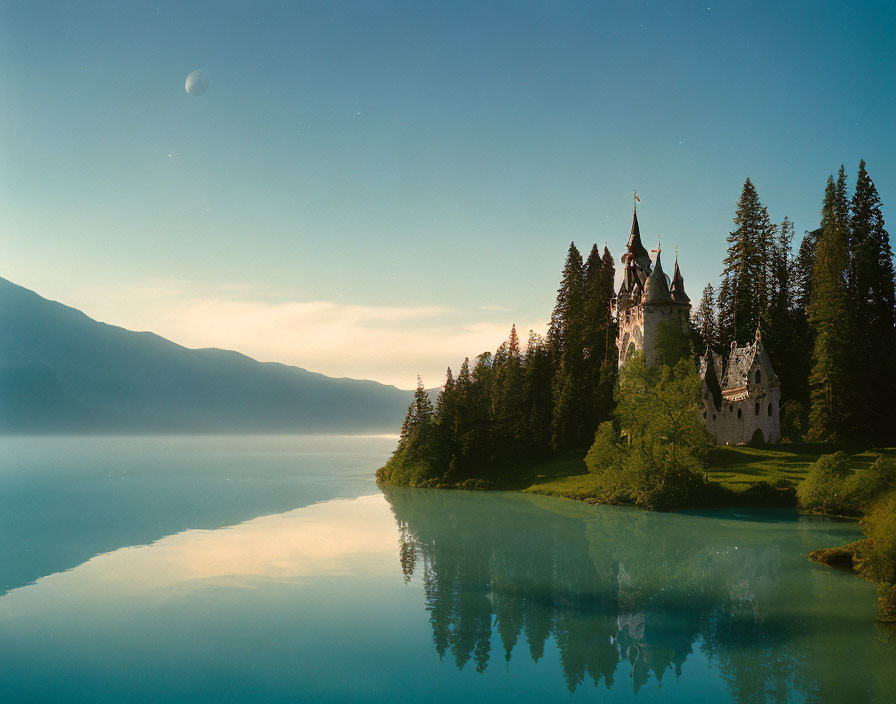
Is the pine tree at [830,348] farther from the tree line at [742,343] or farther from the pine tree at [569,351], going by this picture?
the pine tree at [569,351]

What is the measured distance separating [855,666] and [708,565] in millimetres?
13008

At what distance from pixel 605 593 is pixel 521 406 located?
4385 centimetres

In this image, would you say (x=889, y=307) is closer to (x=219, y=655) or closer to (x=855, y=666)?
(x=855, y=666)

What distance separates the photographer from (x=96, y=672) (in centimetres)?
1711

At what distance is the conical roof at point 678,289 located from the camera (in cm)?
6806

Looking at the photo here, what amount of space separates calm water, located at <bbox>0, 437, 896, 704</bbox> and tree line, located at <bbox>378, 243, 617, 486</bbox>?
21.5 meters

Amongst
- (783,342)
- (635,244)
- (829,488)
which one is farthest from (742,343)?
(829,488)

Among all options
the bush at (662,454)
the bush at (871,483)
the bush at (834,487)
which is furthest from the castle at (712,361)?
the bush at (871,483)

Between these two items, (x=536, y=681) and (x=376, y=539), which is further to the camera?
(x=376, y=539)

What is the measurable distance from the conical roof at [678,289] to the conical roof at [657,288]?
0.77m

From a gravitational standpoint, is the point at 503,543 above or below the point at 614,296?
below

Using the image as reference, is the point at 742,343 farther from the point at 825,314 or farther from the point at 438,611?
the point at 438,611

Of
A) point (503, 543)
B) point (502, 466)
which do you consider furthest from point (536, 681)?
point (502, 466)

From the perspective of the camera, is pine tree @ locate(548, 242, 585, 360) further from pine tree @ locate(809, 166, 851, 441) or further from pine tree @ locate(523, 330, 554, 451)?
pine tree @ locate(809, 166, 851, 441)
